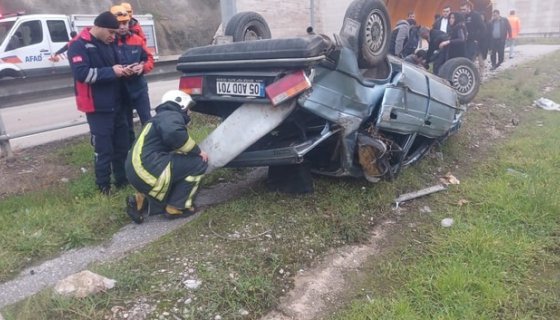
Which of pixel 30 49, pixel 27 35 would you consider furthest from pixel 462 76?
pixel 27 35

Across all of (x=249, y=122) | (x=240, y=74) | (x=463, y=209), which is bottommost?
(x=463, y=209)

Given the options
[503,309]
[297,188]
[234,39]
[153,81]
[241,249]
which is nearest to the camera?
[503,309]

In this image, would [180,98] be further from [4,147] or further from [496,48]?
[496,48]

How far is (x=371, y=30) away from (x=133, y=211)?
2.44 meters

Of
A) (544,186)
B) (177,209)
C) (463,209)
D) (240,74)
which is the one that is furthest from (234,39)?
(544,186)

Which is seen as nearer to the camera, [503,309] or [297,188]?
[503,309]

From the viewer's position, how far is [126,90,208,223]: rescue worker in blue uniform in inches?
137

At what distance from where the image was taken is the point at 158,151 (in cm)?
355

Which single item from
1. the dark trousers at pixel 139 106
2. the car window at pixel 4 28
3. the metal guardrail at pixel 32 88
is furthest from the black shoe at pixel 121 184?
the car window at pixel 4 28

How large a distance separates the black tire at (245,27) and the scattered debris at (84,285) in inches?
108

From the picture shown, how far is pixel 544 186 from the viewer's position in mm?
4137

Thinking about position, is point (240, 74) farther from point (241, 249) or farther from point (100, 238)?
point (100, 238)

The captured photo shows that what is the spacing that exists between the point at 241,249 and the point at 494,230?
6.14 ft

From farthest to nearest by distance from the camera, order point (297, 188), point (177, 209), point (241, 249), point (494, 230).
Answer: point (297, 188), point (177, 209), point (494, 230), point (241, 249)
